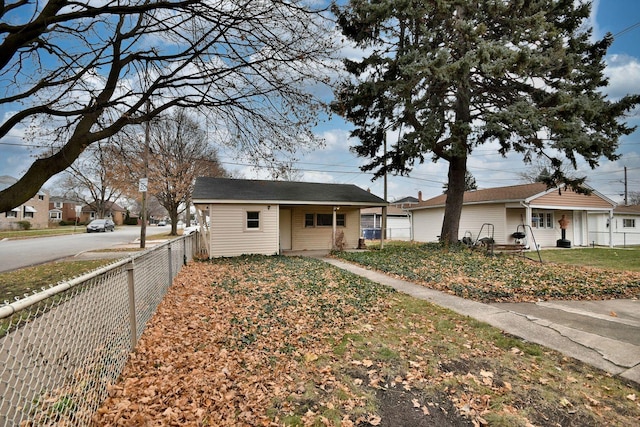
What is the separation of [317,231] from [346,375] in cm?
1341

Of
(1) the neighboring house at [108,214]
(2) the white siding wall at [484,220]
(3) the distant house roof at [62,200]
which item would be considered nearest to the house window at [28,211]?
(1) the neighboring house at [108,214]

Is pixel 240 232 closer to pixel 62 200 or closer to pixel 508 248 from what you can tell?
pixel 508 248

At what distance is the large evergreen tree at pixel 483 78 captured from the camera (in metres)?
10.8

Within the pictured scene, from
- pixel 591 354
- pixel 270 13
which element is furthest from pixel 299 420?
pixel 270 13

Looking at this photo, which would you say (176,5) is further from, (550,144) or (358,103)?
(550,144)

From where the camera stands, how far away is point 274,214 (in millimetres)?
13883

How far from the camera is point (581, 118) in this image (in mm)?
11727

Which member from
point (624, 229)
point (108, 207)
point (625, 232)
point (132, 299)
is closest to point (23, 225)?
point (108, 207)

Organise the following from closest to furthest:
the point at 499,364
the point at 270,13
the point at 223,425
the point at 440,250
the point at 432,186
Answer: the point at 223,425 < the point at 499,364 < the point at 270,13 < the point at 440,250 < the point at 432,186

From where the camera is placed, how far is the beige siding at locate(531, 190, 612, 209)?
18203 millimetres

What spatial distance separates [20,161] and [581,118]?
17239 mm

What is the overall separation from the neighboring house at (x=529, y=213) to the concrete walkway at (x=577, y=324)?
39.1 feet

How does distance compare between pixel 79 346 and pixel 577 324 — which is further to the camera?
pixel 577 324

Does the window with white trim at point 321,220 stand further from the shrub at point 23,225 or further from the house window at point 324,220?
the shrub at point 23,225
